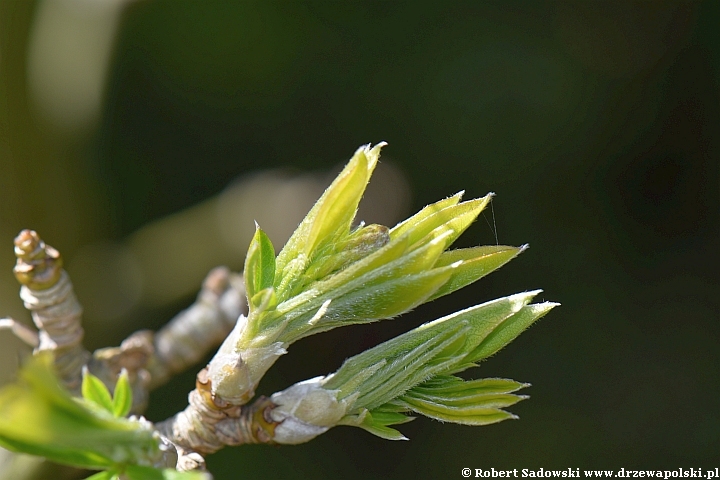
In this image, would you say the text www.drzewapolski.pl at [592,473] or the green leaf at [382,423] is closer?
the green leaf at [382,423]

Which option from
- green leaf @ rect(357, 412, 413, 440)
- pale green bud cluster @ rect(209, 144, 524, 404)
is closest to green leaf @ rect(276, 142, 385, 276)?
pale green bud cluster @ rect(209, 144, 524, 404)

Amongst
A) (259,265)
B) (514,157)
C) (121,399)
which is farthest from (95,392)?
(514,157)

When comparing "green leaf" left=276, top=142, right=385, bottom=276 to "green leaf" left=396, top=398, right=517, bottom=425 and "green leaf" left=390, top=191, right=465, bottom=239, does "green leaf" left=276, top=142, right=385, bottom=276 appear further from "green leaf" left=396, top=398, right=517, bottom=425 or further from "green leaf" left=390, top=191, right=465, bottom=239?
"green leaf" left=396, top=398, right=517, bottom=425

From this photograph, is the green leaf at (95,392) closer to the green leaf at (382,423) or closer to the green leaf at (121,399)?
the green leaf at (121,399)

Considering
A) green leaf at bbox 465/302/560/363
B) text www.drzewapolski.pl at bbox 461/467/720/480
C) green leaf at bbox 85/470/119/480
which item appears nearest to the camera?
green leaf at bbox 85/470/119/480

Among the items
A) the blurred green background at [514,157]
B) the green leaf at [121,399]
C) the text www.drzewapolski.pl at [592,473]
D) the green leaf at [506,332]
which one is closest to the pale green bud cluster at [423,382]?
the green leaf at [506,332]

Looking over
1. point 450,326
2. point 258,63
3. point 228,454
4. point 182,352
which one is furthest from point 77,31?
point 450,326

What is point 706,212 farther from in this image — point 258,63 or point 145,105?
point 145,105
